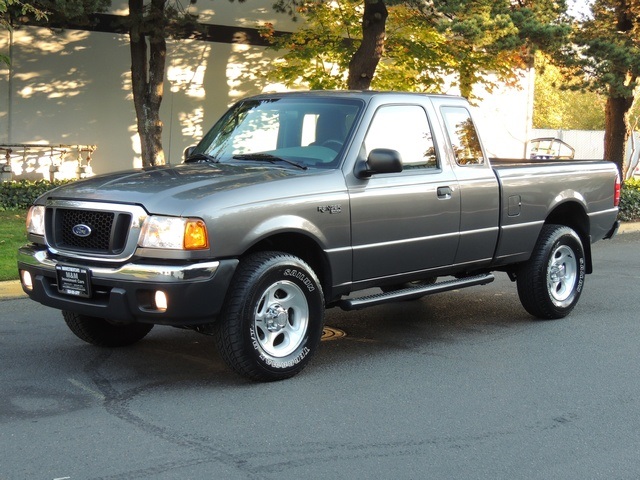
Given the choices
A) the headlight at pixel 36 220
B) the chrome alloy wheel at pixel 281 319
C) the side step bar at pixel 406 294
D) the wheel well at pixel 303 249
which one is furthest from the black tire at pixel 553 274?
the headlight at pixel 36 220

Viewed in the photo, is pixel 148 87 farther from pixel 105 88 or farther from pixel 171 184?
pixel 171 184

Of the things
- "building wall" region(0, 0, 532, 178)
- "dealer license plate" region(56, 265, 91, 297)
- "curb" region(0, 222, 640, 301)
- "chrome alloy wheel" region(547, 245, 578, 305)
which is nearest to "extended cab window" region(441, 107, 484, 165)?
"chrome alloy wheel" region(547, 245, 578, 305)

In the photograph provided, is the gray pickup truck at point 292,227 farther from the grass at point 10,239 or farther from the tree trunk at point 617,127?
the tree trunk at point 617,127

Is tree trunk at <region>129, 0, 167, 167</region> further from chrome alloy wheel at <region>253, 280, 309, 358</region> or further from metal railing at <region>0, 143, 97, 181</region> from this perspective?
chrome alloy wheel at <region>253, 280, 309, 358</region>

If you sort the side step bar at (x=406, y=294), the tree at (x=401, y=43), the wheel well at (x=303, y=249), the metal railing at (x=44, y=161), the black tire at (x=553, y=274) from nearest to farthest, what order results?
the wheel well at (x=303, y=249)
the side step bar at (x=406, y=294)
the black tire at (x=553, y=274)
the tree at (x=401, y=43)
the metal railing at (x=44, y=161)

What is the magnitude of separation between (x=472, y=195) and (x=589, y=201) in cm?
185

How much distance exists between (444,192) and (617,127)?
1494 centimetres

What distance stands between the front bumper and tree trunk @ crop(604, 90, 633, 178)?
55.1 ft

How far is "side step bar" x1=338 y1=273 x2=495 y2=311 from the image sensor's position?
6852mm

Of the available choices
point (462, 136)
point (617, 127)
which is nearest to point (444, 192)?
point (462, 136)

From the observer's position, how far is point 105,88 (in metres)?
19.4

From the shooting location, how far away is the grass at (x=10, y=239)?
10078 millimetres

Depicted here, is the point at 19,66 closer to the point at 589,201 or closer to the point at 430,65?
the point at 430,65

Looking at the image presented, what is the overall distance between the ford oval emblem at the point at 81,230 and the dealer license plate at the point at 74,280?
0.75 ft
